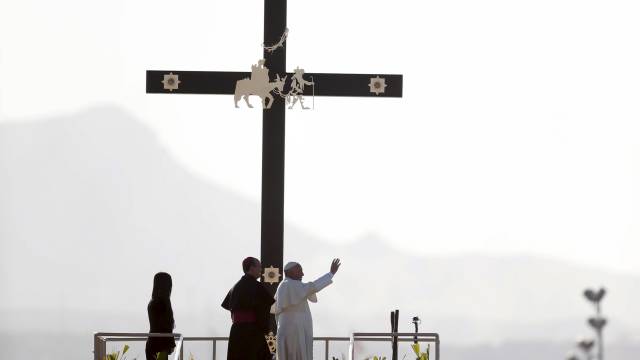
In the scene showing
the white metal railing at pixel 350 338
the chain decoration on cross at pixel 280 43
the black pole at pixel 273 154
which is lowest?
the white metal railing at pixel 350 338

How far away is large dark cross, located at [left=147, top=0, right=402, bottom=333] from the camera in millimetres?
12039

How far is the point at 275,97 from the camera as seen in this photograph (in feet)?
40.2

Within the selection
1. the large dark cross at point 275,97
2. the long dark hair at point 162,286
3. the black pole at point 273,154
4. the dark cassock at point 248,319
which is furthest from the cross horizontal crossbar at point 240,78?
the dark cassock at point 248,319

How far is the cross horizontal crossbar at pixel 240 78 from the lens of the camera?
12.2 metres

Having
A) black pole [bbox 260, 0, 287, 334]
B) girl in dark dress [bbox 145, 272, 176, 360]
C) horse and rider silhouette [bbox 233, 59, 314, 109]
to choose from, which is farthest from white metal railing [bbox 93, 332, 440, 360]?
horse and rider silhouette [bbox 233, 59, 314, 109]

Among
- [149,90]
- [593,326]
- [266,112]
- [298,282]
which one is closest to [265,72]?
[266,112]

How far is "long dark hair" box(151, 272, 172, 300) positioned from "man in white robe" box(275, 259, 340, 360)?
1.04m

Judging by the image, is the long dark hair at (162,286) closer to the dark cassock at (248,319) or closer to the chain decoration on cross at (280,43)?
the dark cassock at (248,319)

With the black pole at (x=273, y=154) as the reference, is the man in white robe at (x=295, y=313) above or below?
below

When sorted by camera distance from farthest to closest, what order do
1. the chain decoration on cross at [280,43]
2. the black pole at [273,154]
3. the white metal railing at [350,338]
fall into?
1. the chain decoration on cross at [280,43]
2. the black pole at [273,154]
3. the white metal railing at [350,338]

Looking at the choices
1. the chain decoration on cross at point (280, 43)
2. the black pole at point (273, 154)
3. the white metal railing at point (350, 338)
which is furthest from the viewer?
the chain decoration on cross at point (280, 43)

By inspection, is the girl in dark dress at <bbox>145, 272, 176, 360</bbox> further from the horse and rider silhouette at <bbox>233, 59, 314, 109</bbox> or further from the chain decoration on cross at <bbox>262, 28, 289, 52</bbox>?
the chain decoration on cross at <bbox>262, 28, 289, 52</bbox>

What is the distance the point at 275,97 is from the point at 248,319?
285 centimetres

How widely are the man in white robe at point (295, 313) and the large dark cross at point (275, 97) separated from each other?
1434 millimetres
